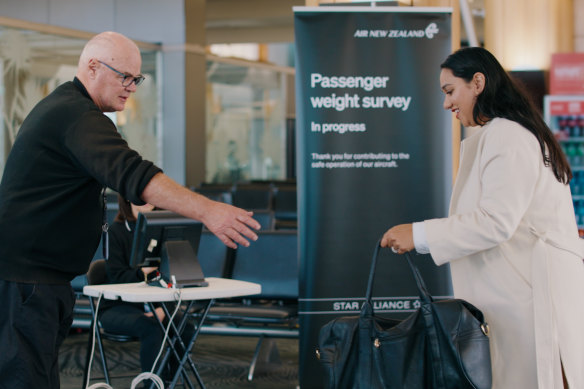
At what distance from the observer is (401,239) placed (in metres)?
2.30

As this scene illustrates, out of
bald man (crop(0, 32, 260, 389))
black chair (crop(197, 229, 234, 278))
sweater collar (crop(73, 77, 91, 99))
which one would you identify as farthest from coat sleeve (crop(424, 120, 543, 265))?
black chair (crop(197, 229, 234, 278))

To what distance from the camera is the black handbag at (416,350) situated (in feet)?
7.02

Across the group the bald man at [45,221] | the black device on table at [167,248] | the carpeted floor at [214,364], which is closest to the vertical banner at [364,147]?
the black device on table at [167,248]

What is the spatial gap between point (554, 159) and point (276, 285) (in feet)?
10.6

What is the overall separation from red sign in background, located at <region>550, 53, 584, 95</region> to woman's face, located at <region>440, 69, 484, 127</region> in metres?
8.41

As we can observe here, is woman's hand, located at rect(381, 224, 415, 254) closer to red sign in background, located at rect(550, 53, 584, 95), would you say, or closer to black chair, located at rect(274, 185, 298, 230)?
black chair, located at rect(274, 185, 298, 230)

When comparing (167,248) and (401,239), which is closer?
(401,239)

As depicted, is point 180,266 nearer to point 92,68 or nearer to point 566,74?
point 92,68

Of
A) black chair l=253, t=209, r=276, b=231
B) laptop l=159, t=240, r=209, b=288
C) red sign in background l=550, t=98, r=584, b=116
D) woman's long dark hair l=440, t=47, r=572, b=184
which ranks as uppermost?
red sign in background l=550, t=98, r=584, b=116

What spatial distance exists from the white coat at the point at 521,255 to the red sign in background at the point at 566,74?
852cm

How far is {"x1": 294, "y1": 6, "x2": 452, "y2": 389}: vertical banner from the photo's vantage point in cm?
409

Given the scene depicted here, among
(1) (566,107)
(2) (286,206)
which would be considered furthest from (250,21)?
(1) (566,107)

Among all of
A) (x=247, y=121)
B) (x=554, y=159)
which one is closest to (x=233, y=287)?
(x=554, y=159)

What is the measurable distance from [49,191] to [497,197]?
4.21 ft
